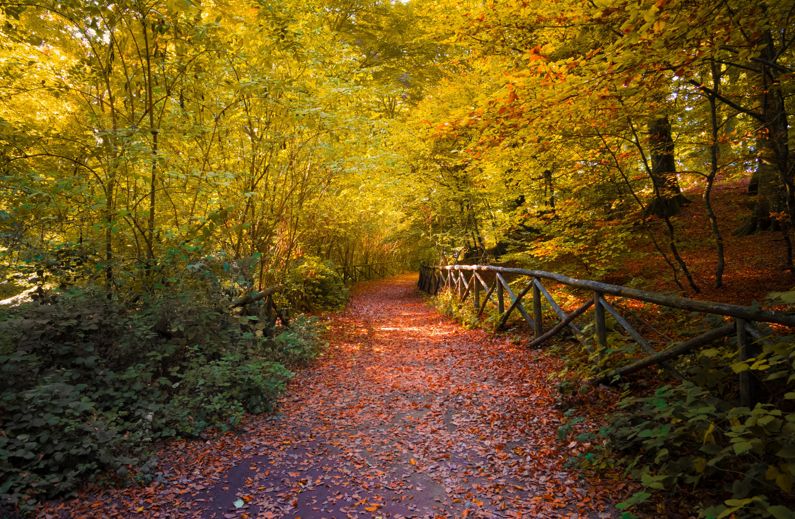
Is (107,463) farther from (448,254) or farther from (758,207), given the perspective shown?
(448,254)

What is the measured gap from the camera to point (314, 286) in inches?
537

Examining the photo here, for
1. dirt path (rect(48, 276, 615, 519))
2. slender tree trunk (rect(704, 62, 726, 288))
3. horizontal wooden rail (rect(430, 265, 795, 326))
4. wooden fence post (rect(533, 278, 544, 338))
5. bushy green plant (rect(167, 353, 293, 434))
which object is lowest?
dirt path (rect(48, 276, 615, 519))

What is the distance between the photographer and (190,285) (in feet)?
18.6

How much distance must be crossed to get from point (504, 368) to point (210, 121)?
230 inches

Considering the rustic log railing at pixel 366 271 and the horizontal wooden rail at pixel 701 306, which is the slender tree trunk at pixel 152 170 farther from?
the rustic log railing at pixel 366 271

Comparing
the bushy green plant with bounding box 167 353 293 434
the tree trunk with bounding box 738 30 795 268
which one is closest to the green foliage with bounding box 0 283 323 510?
the bushy green plant with bounding box 167 353 293 434

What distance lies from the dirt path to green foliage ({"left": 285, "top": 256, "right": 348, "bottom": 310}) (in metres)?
4.41

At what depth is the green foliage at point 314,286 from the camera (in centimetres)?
1090

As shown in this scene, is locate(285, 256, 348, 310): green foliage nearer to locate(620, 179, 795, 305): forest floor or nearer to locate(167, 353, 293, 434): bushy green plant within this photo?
locate(167, 353, 293, 434): bushy green plant

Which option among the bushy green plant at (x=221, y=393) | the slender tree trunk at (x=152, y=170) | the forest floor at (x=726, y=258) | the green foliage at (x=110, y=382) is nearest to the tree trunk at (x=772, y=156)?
the forest floor at (x=726, y=258)

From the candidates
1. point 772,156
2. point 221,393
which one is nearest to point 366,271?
point 221,393

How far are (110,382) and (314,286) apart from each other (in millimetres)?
9591

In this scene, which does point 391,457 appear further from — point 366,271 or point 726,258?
point 366,271

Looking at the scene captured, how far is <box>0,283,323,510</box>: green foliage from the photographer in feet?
10.6
